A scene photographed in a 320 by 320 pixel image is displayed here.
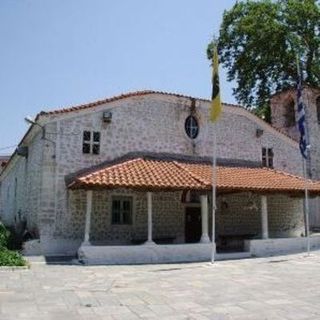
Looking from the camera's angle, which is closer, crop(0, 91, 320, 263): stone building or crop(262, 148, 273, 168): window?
crop(0, 91, 320, 263): stone building

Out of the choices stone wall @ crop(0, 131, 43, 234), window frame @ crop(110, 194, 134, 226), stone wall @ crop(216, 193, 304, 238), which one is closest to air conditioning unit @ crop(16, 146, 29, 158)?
stone wall @ crop(0, 131, 43, 234)

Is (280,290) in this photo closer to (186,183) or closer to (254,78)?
(186,183)

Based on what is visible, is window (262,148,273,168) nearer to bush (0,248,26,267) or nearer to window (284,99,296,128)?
window (284,99,296,128)

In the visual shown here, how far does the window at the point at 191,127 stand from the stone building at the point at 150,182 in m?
0.04

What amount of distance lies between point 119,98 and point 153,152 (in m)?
2.53

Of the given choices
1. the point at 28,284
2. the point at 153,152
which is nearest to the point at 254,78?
the point at 153,152

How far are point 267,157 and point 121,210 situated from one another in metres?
8.00

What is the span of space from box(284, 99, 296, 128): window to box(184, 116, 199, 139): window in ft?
32.1

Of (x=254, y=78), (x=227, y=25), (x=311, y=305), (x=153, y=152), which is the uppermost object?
(x=227, y=25)

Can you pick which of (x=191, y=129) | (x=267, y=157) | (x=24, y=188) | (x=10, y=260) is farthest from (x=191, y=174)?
(x=24, y=188)

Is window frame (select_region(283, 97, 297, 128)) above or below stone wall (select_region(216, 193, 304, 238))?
above

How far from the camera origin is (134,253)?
14.6m

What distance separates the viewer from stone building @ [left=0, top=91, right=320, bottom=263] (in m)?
15.3

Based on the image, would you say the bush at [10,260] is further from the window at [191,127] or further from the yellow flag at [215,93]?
the window at [191,127]
